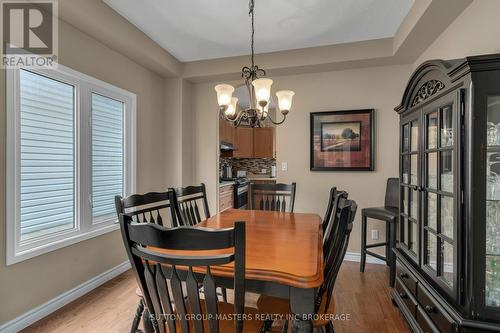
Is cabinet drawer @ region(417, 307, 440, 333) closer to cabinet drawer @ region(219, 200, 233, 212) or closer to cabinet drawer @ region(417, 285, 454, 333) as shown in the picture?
cabinet drawer @ region(417, 285, 454, 333)

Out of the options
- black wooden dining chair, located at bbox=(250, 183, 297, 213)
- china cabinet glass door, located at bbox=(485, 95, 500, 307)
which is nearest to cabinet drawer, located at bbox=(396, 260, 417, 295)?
china cabinet glass door, located at bbox=(485, 95, 500, 307)

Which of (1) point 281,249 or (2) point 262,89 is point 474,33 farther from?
(1) point 281,249

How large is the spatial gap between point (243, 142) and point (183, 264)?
5.07 meters

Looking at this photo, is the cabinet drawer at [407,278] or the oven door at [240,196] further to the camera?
the oven door at [240,196]

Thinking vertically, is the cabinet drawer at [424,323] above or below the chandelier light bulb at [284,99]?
below

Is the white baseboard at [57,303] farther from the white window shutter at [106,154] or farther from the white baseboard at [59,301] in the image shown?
the white window shutter at [106,154]

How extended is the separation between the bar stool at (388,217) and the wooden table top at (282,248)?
2.98 ft

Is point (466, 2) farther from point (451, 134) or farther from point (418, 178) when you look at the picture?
point (418, 178)

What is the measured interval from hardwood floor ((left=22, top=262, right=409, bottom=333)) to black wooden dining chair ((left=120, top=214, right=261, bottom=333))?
1212mm

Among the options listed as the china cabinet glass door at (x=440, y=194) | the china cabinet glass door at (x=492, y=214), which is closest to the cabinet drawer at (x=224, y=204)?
the china cabinet glass door at (x=440, y=194)

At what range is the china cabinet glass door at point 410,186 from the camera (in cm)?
184

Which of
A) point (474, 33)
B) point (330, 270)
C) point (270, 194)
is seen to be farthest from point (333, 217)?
point (474, 33)

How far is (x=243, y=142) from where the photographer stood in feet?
19.3

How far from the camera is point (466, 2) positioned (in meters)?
1.87
